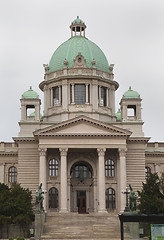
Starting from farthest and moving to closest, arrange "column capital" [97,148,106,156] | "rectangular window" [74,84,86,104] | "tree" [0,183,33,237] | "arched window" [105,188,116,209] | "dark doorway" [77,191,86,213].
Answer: "rectangular window" [74,84,86,104] < "dark doorway" [77,191,86,213] < "arched window" [105,188,116,209] < "column capital" [97,148,106,156] < "tree" [0,183,33,237]

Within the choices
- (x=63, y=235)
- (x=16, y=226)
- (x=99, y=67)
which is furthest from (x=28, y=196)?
(x=99, y=67)

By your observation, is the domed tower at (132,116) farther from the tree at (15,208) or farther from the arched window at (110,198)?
the tree at (15,208)

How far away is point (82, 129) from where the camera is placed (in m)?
63.7

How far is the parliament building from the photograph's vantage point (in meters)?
63.1

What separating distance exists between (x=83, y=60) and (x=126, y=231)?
137 ft

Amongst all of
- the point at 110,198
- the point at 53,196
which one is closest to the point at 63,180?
the point at 53,196

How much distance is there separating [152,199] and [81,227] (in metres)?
8.86

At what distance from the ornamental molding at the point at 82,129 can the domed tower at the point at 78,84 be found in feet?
22.9

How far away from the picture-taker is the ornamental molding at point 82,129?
63.0m

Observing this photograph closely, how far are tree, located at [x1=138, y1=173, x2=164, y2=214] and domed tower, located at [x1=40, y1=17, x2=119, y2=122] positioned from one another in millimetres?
17781

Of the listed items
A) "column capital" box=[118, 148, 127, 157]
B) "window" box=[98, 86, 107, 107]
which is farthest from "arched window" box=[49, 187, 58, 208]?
"window" box=[98, 86, 107, 107]

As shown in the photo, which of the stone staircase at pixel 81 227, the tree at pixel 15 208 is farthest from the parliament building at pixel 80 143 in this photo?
the tree at pixel 15 208

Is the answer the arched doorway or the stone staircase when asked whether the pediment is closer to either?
the arched doorway

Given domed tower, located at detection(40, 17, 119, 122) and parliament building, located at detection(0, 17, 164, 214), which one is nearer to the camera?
parliament building, located at detection(0, 17, 164, 214)
